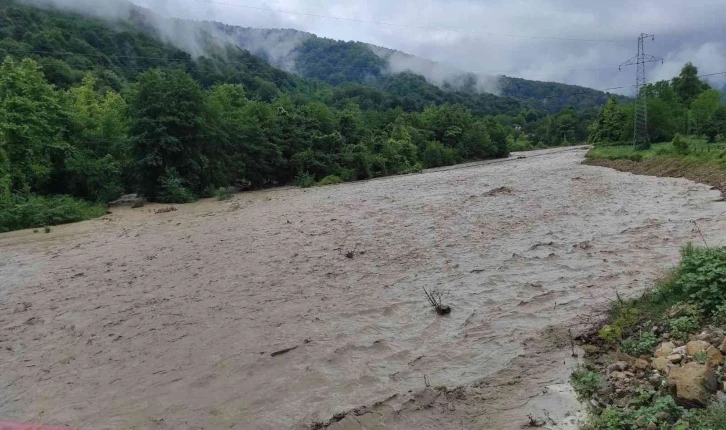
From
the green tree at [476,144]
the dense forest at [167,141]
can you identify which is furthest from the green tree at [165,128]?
Result: the green tree at [476,144]

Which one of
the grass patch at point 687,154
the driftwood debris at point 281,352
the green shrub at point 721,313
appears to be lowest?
the driftwood debris at point 281,352

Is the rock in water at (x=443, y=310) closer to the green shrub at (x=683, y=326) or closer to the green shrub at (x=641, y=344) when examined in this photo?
the green shrub at (x=641, y=344)

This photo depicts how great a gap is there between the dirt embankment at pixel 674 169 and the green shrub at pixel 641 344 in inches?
726

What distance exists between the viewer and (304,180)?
41031 millimetres

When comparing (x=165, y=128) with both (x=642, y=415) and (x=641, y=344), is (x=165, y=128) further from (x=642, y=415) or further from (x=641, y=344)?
(x=642, y=415)

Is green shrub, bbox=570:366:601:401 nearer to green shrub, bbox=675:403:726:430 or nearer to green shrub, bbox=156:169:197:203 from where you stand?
green shrub, bbox=675:403:726:430

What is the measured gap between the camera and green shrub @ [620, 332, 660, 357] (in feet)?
19.9

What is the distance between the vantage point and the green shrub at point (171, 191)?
Answer: 32.0m

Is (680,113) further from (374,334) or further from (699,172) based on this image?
(374,334)

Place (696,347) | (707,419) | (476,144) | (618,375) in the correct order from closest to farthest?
(707,419) < (696,347) < (618,375) < (476,144)

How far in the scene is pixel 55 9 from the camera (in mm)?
109812

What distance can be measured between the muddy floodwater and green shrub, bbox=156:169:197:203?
1167cm

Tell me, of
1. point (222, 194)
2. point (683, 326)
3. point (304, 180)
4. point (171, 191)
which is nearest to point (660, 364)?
point (683, 326)

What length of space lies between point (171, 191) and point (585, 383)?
30.6m
